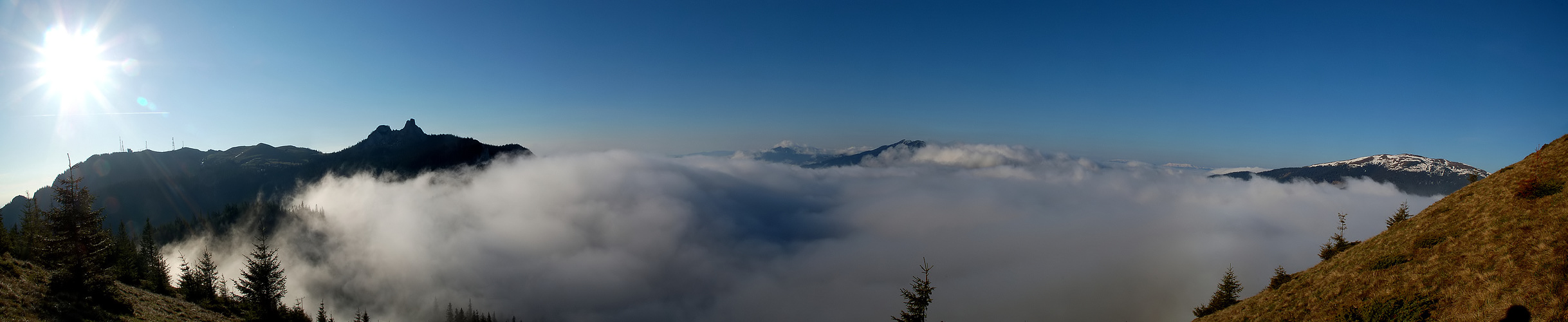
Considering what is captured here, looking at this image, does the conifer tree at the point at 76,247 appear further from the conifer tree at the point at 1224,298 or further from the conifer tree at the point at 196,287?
the conifer tree at the point at 1224,298

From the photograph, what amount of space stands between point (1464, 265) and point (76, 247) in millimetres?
81854

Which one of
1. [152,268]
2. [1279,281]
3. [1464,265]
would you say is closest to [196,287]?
[152,268]

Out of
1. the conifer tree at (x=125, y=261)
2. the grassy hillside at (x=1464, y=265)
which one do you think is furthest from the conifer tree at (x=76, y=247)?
the grassy hillside at (x=1464, y=265)

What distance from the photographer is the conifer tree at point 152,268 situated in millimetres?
49844

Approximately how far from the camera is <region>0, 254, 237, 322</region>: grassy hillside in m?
23.3

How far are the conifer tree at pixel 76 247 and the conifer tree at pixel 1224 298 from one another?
8653 cm

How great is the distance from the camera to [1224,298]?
1737 inches

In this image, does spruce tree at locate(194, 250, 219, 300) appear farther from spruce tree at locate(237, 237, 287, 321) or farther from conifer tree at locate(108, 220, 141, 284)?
spruce tree at locate(237, 237, 287, 321)

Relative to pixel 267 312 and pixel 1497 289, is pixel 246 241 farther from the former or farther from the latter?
pixel 1497 289

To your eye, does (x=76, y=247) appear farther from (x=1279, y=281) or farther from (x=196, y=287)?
(x=1279, y=281)

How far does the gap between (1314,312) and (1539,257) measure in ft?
27.3

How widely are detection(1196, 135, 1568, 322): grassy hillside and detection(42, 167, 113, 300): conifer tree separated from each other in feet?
236

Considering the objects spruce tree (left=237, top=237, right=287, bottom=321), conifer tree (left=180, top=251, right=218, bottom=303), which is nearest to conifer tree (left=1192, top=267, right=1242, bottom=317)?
spruce tree (left=237, top=237, right=287, bottom=321)

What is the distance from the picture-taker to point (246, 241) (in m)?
175
